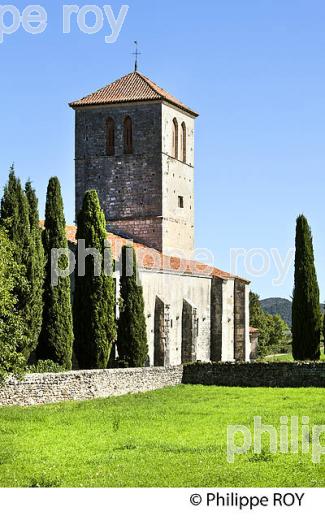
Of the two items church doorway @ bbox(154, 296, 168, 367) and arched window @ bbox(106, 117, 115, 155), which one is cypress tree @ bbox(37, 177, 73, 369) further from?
arched window @ bbox(106, 117, 115, 155)

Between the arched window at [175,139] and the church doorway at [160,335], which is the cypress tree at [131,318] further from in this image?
the arched window at [175,139]

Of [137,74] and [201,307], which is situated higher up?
[137,74]

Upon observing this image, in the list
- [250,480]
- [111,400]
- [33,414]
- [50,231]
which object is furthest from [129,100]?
[250,480]

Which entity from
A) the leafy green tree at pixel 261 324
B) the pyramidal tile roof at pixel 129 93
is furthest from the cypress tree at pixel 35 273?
the leafy green tree at pixel 261 324

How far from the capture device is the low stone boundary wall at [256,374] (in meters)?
38.4

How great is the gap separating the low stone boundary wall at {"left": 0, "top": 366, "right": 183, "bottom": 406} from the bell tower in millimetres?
16129

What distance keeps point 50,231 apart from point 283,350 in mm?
55369

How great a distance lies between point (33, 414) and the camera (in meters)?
25.6

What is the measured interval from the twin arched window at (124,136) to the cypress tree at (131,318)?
13878mm

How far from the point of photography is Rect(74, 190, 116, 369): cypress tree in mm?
36875

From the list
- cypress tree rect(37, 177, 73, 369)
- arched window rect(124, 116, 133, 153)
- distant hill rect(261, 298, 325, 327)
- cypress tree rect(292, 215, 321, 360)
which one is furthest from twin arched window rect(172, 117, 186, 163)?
distant hill rect(261, 298, 325, 327)

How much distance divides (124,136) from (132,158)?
1283 millimetres

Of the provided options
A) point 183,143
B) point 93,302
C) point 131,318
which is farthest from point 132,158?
point 93,302

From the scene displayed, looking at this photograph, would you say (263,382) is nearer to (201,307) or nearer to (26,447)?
(201,307)
